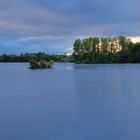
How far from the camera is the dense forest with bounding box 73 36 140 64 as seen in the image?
101 meters

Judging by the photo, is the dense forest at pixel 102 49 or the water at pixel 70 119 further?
the dense forest at pixel 102 49

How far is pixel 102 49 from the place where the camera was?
4156 inches

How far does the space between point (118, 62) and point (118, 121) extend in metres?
89.4

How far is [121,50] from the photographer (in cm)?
10088

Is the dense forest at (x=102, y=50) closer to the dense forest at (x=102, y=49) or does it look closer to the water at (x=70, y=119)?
the dense forest at (x=102, y=49)

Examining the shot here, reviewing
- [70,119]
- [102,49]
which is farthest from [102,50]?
[70,119]

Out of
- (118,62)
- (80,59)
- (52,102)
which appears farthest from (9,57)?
(52,102)

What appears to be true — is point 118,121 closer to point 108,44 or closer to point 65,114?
point 65,114

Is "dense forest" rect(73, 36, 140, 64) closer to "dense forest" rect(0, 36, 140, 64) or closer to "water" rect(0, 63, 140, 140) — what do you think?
"dense forest" rect(0, 36, 140, 64)

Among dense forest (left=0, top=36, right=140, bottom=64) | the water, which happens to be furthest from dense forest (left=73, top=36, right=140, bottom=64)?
the water

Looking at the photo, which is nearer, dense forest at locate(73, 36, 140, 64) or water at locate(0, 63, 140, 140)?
water at locate(0, 63, 140, 140)

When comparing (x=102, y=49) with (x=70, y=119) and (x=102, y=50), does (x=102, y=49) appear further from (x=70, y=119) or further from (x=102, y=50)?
(x=70, y=119)

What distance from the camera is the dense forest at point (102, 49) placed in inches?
3974

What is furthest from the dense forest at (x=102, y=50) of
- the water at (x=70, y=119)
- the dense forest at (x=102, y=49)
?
the water at (x=70, y=119)
